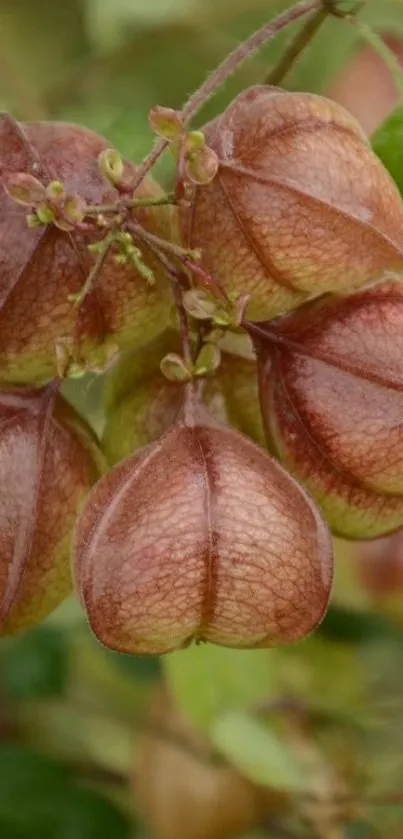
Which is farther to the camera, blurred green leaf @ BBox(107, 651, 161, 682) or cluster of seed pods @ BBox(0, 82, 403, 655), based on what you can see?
blurred green leaf @ BBox(107, 651, 161, 682)

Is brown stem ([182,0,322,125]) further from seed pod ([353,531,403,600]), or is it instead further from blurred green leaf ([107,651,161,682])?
blurred green leaf ([107,651,161,682])

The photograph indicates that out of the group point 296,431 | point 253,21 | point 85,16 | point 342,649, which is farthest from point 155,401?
point 85,16

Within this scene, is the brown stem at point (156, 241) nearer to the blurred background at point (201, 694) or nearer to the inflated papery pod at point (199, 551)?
the inflated papery pod at point (199, 551)

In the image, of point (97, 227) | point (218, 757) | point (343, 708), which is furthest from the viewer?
point (343, 708)

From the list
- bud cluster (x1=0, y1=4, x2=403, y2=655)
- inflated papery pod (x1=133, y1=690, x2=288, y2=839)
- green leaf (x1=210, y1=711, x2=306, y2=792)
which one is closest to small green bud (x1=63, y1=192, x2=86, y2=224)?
bud cluster (x1=0, y1=4, x2=403, y2=655)

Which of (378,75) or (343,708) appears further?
(343,708)

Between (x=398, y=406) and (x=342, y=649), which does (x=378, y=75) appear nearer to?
(x=342, y=649)
